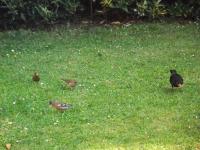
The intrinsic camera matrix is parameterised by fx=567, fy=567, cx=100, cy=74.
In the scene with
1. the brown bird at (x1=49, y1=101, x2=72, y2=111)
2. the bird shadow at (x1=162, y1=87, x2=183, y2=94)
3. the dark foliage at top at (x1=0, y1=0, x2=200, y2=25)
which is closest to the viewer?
the brown bird at (x1=49, y1=101, x2=72, y2=111)

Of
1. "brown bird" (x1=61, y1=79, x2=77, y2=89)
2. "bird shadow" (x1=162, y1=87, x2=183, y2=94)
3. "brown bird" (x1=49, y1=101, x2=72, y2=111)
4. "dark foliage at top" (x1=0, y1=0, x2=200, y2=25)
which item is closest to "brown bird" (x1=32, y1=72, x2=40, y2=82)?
"brown bird" (x1=61, y1=79, x2=77, y2=89)

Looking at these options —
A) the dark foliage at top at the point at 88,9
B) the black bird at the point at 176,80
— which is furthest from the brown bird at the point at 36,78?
the dark foliage at top at the point at 88,9

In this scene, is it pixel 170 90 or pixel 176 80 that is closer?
pixel 176 80

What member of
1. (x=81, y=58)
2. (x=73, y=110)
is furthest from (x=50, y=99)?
(x=81, y=58)

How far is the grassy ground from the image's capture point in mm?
6590

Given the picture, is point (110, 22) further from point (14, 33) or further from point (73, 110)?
point (73, 110)

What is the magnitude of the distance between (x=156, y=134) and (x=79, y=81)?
2078 millimetres

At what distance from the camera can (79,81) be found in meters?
8.37

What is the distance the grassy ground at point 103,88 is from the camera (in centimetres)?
659

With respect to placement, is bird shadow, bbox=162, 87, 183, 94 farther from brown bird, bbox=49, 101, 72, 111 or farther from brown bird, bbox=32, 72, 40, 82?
brown bird, bbox=32, 72, 40, 82

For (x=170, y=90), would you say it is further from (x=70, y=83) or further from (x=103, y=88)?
(x=70, y=83)

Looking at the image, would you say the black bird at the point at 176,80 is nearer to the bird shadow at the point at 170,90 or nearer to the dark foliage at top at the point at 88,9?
the bird shadow at the point at 170,90

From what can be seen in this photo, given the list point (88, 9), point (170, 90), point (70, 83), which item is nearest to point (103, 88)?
point (70, 83)

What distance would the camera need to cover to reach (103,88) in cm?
809
